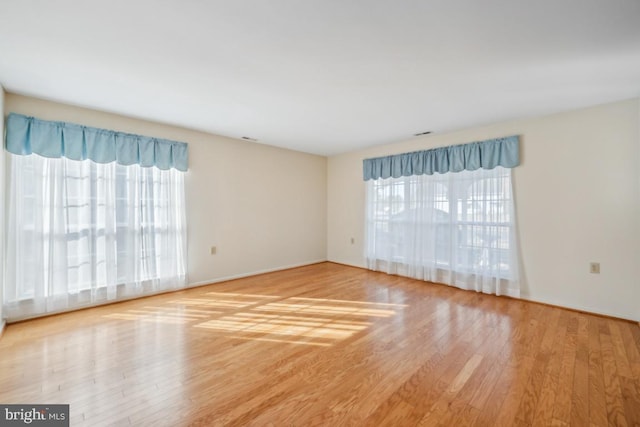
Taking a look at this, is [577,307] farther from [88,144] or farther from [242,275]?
[88,144]

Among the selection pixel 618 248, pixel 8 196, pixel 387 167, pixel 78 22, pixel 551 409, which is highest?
pixel 78 22

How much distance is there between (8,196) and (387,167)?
4840mm

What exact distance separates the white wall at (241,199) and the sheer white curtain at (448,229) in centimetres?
134

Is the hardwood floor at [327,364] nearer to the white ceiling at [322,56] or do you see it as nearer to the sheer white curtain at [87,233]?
the sheer white curtain at [87,233]

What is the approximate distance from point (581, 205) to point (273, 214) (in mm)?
4341

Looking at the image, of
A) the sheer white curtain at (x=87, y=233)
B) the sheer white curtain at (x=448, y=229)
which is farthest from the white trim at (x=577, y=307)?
the sheer white curtain at (x=87, y=233)

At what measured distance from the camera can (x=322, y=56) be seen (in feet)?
6.58

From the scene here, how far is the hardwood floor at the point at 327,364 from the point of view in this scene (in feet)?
5.03

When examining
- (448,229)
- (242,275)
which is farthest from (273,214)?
(448,229)

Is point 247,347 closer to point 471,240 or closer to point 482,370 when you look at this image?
point 482,370

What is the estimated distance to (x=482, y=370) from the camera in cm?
192

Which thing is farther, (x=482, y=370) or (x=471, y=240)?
(x=471, y=240)

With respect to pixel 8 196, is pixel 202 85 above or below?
above

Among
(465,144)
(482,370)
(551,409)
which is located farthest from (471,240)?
(551,409)
